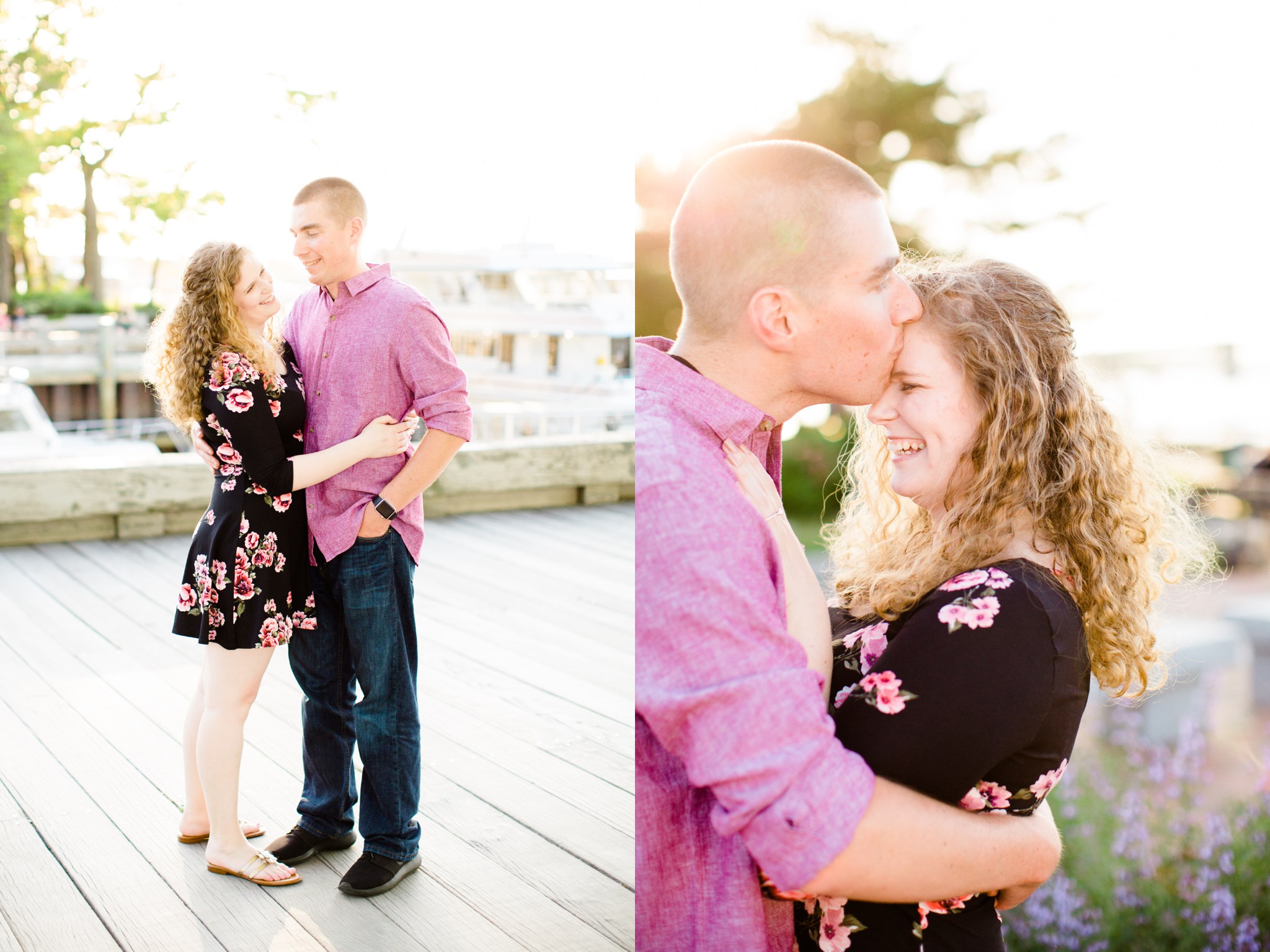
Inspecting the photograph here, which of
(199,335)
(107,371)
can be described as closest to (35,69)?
(199,335)

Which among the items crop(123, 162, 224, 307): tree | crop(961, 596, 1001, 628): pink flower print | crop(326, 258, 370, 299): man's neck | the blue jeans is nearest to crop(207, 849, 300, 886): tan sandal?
the blue jeans

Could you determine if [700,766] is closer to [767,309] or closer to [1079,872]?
[767,309]

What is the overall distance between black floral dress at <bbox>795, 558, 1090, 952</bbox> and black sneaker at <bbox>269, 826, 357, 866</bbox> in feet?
4.38

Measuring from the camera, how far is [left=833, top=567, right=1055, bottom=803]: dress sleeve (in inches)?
39.4

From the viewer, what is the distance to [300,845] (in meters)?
2.15

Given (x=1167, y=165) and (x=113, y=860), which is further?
(x=1167, y=165)

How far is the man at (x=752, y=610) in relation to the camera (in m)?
0.91

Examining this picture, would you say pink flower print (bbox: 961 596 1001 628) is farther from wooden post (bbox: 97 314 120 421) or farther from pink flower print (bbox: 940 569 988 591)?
wooden post (bbox: 97 314 120 421)

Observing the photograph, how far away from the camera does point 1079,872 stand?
3240 millimetres

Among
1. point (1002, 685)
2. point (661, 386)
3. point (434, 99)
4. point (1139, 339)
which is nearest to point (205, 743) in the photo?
point (661, 386)

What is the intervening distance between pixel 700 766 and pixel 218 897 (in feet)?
4.72

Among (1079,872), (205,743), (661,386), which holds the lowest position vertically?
(1079,872)

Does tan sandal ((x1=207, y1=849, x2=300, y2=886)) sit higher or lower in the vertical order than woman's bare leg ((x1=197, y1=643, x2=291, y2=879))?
lower

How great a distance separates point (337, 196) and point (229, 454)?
18.7 inches
